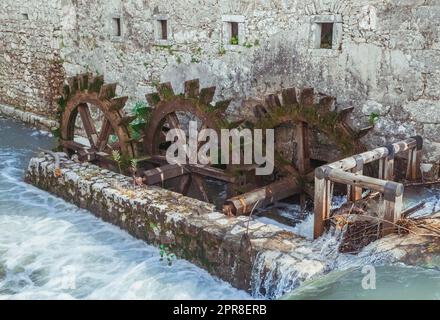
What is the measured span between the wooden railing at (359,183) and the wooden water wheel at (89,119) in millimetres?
3016

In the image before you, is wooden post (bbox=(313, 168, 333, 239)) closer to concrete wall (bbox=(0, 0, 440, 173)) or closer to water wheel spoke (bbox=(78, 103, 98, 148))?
concrete wall (bbox=(0, 0, 440, 173))

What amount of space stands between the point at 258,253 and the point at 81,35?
20.3 feet

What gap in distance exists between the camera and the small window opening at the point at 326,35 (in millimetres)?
6004

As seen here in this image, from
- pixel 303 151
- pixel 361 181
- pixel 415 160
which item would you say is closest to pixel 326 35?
pixel 303 151

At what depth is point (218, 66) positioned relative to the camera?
6.96 m

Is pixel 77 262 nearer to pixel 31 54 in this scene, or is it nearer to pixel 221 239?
pixel 221 239

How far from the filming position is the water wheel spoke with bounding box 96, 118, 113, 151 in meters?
6.84

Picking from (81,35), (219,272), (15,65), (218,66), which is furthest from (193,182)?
(15,65)

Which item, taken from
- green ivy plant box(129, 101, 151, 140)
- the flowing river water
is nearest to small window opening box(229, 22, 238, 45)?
green ivy plant box(129, 101, 151, 140)

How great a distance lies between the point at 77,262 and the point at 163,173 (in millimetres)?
1415

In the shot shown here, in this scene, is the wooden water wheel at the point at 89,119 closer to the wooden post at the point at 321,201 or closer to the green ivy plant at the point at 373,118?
the green ivy plant at the point at 373,118

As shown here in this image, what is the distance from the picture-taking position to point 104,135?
6.98m

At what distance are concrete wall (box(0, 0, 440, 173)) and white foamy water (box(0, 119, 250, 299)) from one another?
95.8 inches

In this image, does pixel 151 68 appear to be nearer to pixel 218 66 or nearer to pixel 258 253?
pixel 218 66
